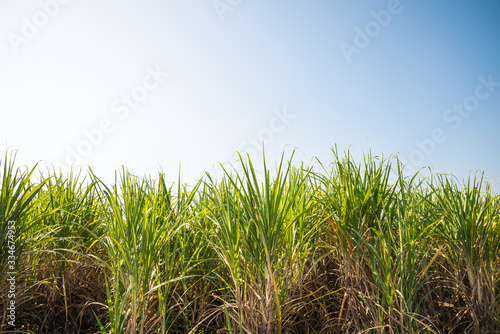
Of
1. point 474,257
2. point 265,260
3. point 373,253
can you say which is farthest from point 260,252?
point 474,257

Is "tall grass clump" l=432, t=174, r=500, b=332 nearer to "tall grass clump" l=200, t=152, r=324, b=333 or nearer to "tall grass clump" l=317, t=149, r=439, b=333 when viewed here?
"tall grass clump" l=317, t=149, r=439, b=333

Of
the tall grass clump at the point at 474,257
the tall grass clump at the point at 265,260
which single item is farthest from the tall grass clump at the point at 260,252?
the tall grass clump at the point at 474,257

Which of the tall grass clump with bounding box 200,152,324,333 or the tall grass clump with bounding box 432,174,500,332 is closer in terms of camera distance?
the tall grass clump with bounding box 200,152,324,333

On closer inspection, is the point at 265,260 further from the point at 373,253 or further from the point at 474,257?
the point at 474,257

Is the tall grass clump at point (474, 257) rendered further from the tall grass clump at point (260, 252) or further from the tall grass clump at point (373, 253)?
the tall grass clump at point (260, 252)

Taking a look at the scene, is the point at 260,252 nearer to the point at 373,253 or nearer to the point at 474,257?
the point at 373,253

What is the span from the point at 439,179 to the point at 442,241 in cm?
65

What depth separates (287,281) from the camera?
222cm

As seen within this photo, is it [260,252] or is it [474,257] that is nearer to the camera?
[260,252]

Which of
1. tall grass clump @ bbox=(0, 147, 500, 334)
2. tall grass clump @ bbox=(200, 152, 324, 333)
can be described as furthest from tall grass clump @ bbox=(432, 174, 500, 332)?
tall grass clump @ bbox=(200, 152, 324, 333)

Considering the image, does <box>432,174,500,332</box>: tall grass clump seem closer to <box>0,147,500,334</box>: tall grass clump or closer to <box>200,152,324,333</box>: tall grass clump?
<box>0,147,500,334</box>: tall grass clump

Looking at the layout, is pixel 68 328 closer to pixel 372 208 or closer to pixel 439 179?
pixel 372 208

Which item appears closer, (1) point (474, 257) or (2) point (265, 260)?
(2) point (265, 260)

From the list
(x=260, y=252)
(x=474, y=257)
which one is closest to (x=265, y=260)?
(x=260, y=252)
